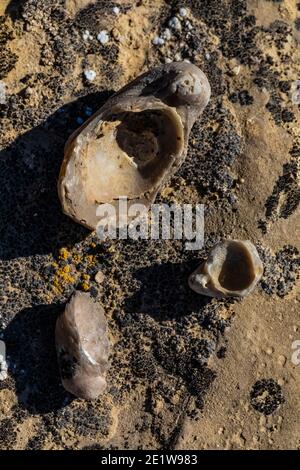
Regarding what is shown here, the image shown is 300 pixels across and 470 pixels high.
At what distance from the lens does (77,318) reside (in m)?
7.08

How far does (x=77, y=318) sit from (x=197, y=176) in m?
1.96

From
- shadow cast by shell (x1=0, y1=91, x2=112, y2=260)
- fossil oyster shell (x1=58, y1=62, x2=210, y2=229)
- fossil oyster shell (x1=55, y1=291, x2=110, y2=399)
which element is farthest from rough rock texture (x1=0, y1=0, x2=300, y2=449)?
fossil oyster shell (x1=58, y1=62, x2=210, y2=229)

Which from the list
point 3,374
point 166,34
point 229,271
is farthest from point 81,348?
point 166,34

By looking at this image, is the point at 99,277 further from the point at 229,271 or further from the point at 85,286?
the point at 229,271

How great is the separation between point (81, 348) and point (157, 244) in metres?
1.37

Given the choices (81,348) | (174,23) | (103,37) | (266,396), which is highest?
(174,23)

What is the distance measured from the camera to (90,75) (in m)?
7.42

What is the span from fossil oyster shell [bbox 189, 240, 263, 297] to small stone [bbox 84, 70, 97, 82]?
2.19 metres

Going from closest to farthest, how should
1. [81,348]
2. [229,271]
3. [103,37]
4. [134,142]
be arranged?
[81,348] < [229,271] < [134,142] < [103,37]

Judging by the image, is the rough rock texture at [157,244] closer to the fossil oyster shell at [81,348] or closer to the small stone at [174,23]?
the small stone at [174,23]

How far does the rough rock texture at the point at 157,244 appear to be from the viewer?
7387 mm

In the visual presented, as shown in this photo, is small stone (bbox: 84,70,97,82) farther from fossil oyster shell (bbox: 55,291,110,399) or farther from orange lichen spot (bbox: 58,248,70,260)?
fossil oyster shell (bbox: 55,291,110,399)

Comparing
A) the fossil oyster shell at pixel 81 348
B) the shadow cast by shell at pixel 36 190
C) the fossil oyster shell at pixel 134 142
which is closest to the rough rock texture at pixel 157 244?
the shadow cast by shell at pixel 36 190

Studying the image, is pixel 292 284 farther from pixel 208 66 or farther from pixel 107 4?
pixel 107 4
